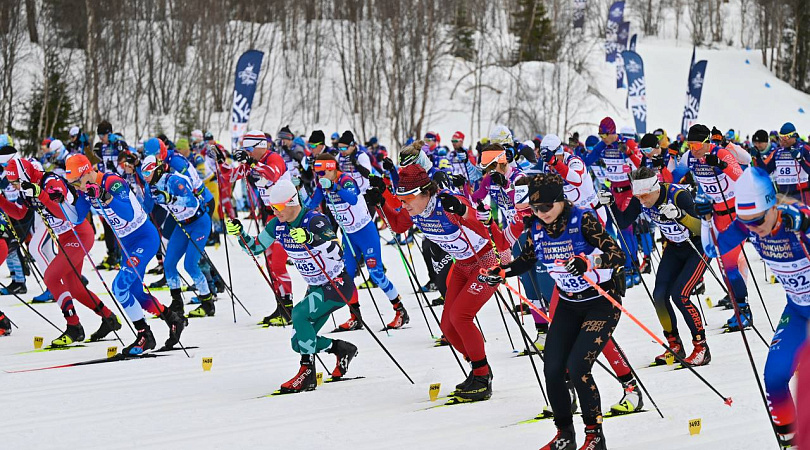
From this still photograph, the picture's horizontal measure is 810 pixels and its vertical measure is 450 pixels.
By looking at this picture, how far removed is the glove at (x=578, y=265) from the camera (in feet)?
15.2

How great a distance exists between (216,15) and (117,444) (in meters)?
30.2

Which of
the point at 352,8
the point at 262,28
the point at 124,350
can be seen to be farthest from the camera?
the point at 262,28

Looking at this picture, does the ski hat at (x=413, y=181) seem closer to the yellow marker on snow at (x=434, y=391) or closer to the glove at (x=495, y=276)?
the glove at (x=495, y=276)

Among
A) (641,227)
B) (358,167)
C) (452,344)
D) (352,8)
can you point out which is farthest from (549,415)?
(352,8)

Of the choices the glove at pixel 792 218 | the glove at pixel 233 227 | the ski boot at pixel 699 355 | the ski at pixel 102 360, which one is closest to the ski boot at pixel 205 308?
the ski at pixel 102 360

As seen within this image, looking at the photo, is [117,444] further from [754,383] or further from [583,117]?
[583,117]

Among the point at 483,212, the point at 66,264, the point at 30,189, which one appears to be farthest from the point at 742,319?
the point at 30,189

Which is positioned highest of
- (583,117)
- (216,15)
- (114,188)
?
(216,15)

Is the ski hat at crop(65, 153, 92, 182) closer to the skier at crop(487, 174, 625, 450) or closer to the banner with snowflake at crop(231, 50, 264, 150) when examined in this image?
the skier at crop(487, 174, 625, 450)

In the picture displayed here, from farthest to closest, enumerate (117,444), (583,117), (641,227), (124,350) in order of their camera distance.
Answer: (583,117), (641,227), (124,350), (117,444)

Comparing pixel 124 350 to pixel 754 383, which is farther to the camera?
pixel 124 350

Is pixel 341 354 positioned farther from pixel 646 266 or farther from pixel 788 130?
pixel 788 130

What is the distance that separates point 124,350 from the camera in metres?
8.22

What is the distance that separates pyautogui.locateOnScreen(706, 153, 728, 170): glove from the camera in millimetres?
9016
